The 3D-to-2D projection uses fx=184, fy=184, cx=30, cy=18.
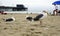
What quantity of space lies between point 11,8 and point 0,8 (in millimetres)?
3902

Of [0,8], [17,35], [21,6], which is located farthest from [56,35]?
[21,6]

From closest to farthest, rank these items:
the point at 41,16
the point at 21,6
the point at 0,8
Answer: the point at 41,16 < the point at 0,8 < the point at 21,6

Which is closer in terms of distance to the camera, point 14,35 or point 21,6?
point 14,35

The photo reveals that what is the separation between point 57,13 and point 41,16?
44.0 ft

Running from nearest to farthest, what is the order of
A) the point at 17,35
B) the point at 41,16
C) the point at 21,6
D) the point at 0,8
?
the point at 17,35, the point at 41,16, the point at 0,8, the point at 21,6

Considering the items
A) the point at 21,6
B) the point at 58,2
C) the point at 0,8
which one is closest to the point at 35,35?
the point at 58,2

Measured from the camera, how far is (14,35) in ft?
19.5

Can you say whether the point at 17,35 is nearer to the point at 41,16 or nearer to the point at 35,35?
the point at 35,35

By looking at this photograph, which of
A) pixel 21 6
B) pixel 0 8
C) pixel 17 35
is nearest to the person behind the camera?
pixel 17 35

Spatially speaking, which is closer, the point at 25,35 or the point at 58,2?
the point at 25,35

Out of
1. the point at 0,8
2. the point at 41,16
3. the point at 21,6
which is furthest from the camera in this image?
the point at 21,6

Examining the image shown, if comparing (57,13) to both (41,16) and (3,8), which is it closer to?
(41,16)

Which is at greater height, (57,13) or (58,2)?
(58,2)

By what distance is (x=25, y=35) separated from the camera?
6.05m
